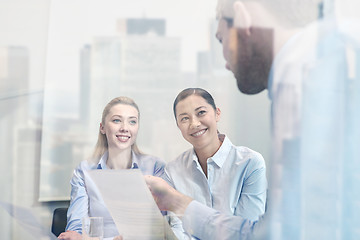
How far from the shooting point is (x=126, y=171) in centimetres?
147

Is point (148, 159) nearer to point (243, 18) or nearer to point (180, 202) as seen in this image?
point (180, 202)

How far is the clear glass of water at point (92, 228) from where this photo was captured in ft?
4.83

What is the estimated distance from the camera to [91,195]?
4.88 ft

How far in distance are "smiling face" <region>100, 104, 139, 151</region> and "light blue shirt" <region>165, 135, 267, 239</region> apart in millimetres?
167

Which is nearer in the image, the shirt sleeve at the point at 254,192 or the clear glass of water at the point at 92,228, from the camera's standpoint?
the shirt sleeve at the point at 254,192

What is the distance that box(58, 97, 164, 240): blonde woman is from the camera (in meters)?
1.47

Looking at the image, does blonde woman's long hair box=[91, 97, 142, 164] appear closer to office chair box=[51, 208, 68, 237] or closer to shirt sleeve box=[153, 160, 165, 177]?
shirt sleeve box=[153, 160, 165, 177]

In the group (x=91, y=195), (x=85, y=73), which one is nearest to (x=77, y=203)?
(x=91, y=195)

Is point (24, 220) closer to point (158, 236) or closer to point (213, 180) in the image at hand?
point (158, 236)

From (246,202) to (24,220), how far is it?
0.73 m

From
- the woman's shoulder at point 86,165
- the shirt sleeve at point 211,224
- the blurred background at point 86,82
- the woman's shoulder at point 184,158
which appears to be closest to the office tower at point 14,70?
the blurred background at point 86,82

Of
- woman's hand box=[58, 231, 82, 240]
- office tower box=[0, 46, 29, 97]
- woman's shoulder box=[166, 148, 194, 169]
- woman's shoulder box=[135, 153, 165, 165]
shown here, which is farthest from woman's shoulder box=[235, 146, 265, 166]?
office tower box=[0, 46, 29, 97]

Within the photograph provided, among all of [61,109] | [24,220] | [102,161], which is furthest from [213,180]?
[24,220]

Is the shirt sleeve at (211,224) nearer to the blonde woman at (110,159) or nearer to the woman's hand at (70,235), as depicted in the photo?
the blonde woman at (110,159)
